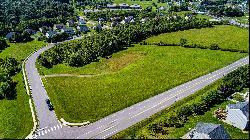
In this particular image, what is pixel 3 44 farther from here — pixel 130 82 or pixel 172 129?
pixel 172 129

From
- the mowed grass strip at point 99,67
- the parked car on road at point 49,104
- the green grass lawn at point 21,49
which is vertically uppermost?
the parked car on road at point 49,104

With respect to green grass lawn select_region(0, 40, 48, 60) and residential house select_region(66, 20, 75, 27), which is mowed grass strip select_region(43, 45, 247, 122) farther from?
residential house select_region(66, 20, 75, 27)

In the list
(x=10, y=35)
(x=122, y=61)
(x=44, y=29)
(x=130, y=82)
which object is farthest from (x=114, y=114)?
(x=44, y=29)

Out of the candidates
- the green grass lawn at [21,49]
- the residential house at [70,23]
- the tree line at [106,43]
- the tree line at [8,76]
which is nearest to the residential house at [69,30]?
the residential house at [70,23]

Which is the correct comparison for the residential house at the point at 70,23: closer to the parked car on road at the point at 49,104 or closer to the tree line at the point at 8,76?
the tree line at the point at 8,76

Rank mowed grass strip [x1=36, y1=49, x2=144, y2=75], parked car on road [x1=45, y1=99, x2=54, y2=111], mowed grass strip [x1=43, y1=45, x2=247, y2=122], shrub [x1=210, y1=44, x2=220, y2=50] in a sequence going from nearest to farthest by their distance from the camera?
parked car on road [x1=45, y1=99, x2=54, y2=111] → mowed grass strip [x1=43, y1=45, x2=247, y2=122] → mowed grass strip [x1=36, y1=49, x2=144, y2=75] → shrub [x1=210, y1=44, x2=220, y2=50]

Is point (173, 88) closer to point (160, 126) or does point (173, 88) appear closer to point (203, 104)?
point (203, 104)

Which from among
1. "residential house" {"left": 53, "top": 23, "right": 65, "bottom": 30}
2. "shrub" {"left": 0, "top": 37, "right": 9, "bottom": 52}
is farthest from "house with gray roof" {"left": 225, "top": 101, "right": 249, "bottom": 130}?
"residential house" {"left": 53, "top": 23, "right": 65, "bottom": 30}
